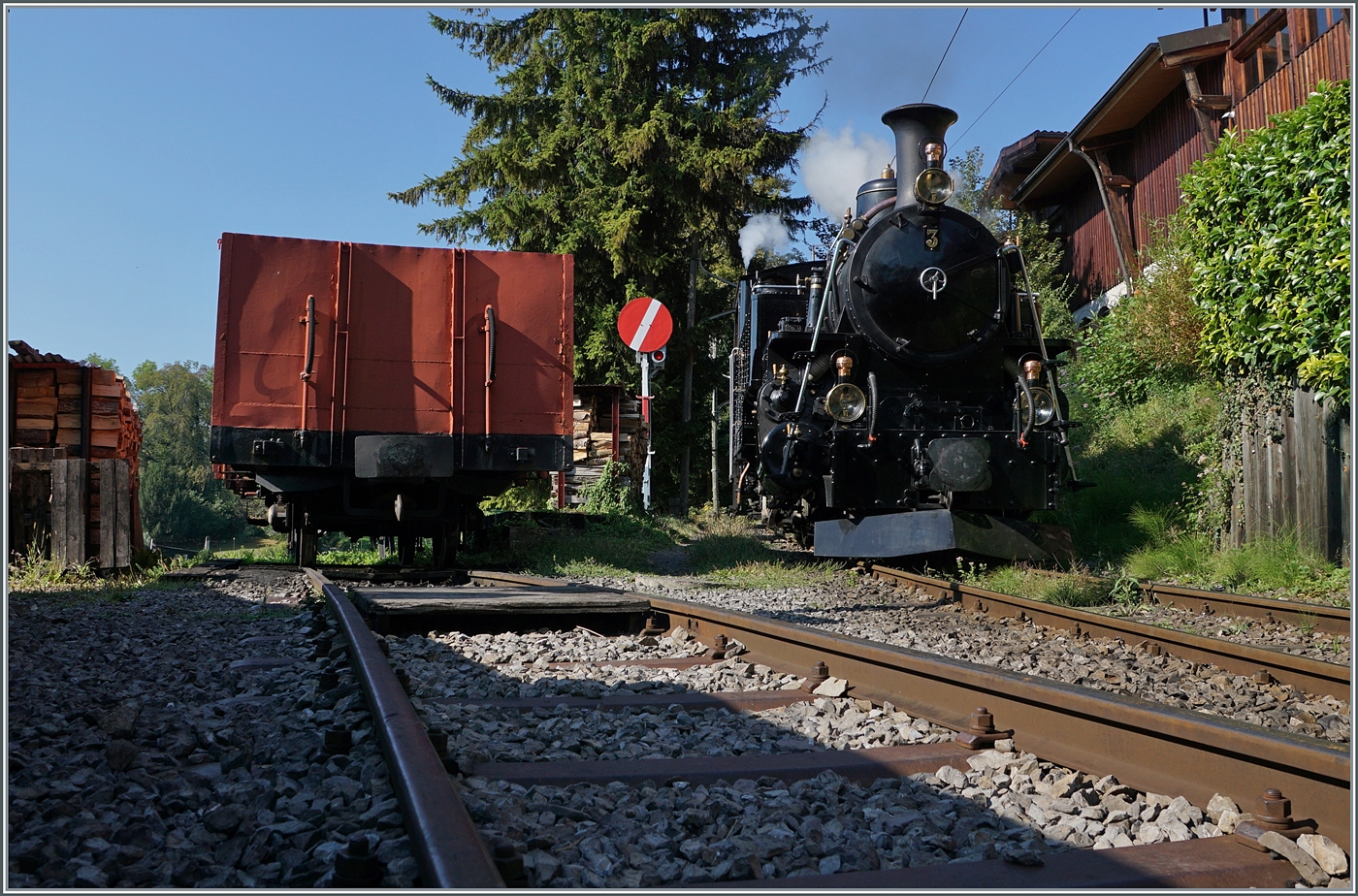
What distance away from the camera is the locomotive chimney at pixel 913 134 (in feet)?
25.9

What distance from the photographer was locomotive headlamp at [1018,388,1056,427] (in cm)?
710

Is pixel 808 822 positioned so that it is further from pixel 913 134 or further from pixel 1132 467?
pixel 1132 467

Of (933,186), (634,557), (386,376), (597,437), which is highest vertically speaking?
(933,186)

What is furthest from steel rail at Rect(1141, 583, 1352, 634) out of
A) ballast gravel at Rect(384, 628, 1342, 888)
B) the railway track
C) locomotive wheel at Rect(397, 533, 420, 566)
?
locomotive wheel at Rect(397, 533, 420, 566)

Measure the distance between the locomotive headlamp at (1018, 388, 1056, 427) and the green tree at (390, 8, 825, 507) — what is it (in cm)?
1273

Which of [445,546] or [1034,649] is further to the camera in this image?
[445,546]

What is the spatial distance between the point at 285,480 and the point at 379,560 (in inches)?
123

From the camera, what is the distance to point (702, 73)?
65.8ft

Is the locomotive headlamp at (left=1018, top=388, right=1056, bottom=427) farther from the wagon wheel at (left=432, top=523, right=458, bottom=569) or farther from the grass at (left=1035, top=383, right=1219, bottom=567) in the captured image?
the wagon wheel at (left=432, top=523, right=458, bottom=569)

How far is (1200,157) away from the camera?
14.6m

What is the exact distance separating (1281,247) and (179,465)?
62.9 m

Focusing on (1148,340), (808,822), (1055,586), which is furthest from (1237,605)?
(1148,340)

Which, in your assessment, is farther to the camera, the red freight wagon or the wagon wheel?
the wagon wheel

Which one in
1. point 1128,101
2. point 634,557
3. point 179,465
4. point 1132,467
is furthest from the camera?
point 179,465
